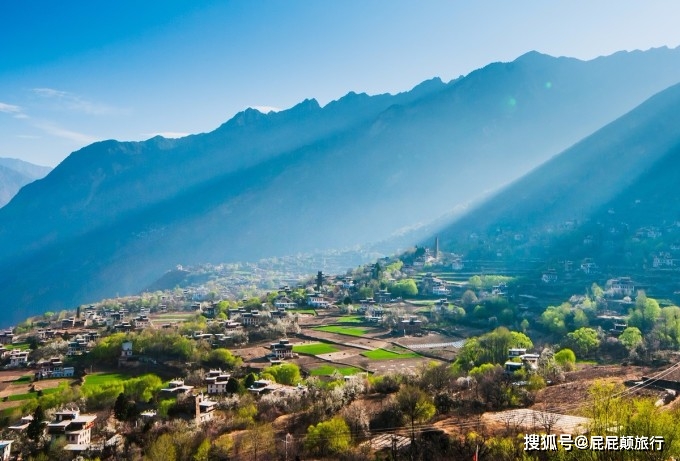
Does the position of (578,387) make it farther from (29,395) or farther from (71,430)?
(29,395)

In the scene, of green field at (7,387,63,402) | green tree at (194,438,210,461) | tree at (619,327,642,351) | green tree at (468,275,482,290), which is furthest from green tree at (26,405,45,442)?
green tree at (468,275,482,290)

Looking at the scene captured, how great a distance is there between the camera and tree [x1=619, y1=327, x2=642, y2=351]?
39881 mm

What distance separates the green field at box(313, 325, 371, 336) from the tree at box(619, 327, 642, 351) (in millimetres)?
24787

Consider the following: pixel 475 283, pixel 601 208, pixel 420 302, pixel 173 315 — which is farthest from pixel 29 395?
pixel 601 208

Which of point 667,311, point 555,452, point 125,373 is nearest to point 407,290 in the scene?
point 667,311

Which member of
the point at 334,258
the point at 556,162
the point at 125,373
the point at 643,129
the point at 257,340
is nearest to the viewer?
the point at 125,373

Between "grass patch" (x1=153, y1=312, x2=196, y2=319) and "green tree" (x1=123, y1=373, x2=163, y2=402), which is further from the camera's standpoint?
"grass patch" (x1=153, y1=312, x2=196, y2=319)

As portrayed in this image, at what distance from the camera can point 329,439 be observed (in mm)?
22188

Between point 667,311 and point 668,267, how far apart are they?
30988mm

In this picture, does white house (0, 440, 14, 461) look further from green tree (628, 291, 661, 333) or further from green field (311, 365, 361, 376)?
green tree (628, 291, 661, 333)

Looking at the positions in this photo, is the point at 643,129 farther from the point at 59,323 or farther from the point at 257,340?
the point at 59,323

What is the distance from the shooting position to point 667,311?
156 ft

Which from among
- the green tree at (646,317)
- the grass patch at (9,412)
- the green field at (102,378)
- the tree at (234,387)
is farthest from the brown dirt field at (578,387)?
the grass patch at (9,412)

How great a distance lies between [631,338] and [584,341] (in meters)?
3.37
